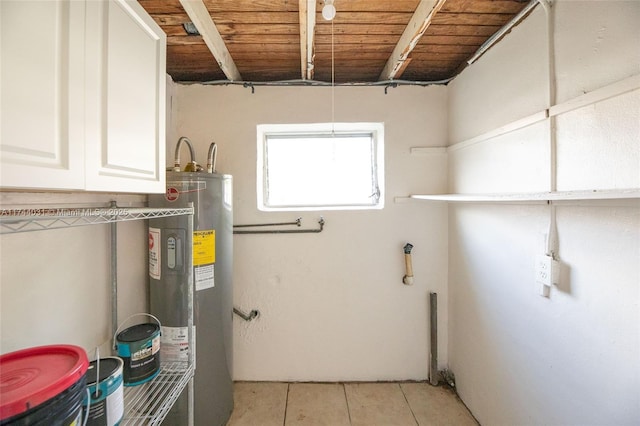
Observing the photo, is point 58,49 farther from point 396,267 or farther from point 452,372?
point 452,372

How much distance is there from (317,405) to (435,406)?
0.71 meters

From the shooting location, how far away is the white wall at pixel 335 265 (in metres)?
1.70

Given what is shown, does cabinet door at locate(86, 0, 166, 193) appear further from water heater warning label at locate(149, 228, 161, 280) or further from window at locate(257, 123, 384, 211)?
window at locate(257, 123, 384, 211)

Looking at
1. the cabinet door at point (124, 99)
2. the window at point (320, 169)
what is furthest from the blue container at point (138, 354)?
the window at point (320, 169)

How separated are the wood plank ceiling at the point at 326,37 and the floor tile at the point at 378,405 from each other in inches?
79.8

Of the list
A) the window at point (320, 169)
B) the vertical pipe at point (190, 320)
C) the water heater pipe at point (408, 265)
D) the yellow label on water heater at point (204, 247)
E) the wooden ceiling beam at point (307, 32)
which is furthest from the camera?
the window at point (320, 169)

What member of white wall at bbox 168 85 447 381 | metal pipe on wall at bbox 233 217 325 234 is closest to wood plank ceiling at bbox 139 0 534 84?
white wall at bbox 168 85 447 381

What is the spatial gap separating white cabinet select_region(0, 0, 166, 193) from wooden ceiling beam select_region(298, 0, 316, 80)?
1.93ft

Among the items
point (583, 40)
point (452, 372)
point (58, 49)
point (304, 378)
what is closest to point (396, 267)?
point (452, 372)

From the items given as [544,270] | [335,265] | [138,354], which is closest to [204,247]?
[138,354]

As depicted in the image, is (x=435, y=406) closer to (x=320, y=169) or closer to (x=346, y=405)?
(x=346, y=405)

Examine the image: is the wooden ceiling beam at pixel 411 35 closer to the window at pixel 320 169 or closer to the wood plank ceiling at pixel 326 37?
the wood plank ceiling at pixel 326 37

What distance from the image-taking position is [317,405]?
5.01ft

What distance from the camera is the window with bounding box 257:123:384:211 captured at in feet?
6.18
